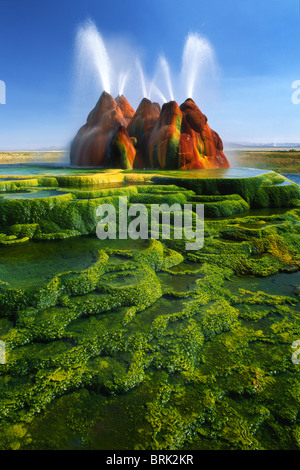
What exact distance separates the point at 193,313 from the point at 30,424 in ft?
11.4

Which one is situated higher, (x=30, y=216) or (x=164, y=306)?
(x=30, y=216)

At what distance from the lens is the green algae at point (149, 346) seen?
354cm

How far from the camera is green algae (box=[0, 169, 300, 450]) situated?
354 cm

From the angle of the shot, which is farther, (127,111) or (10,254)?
(127,111)

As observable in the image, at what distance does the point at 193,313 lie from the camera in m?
6.04

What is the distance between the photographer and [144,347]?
16.3ft

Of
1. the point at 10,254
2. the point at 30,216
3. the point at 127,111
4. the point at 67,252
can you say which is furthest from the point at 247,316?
the point at 127,111

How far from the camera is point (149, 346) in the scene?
4980 millimetres

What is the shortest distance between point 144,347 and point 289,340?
102 inches

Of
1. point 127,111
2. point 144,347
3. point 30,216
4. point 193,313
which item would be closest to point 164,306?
point 193,313

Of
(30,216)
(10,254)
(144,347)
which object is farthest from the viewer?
(30,216)
